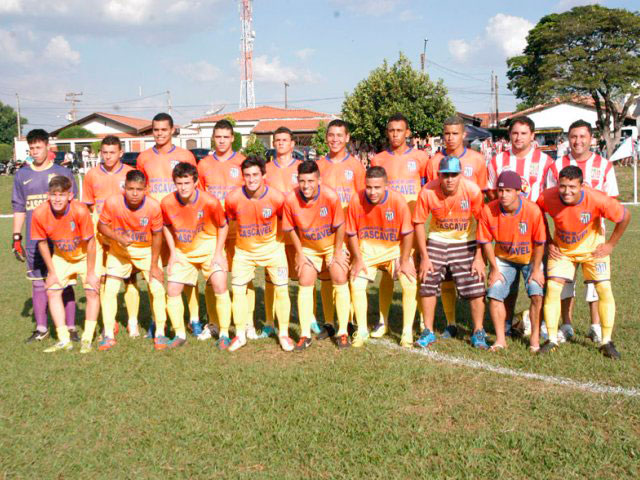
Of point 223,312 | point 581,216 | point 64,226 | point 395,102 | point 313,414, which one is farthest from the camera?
point 395,102

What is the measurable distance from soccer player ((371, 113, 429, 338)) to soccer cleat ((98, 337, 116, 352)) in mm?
2679

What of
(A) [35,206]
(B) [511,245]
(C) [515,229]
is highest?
(A) [35,206]

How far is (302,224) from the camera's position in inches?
217

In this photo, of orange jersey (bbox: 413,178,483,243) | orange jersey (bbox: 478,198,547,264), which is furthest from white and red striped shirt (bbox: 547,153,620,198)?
orange jersey (bbox: 413,178,483,243)

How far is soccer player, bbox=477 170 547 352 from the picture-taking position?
203 inches

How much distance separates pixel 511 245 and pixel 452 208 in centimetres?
65

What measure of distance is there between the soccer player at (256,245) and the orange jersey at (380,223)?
760 mm

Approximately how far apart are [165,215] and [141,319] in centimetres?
186

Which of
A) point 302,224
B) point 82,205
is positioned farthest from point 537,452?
point 82,205

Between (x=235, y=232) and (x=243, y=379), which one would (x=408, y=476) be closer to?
(x=243, y=379)

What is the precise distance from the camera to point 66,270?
228 inches

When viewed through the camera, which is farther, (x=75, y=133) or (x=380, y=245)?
(x=75, y=133)

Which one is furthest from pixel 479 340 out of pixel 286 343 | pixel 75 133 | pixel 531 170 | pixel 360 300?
pixel 75 133

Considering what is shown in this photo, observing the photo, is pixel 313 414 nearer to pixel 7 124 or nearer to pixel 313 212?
pixel 313 212
